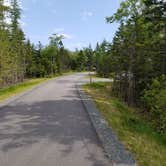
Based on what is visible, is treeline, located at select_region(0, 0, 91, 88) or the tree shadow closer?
the tree shadow

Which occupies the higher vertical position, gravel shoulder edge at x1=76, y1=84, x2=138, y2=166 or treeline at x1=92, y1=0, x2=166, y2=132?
treeline at x1=92, y1=0, x2=166, y2=132

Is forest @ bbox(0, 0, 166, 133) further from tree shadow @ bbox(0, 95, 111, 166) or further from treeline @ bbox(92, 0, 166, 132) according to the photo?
tree shadow @ bbox(0, 95, 111, 166)

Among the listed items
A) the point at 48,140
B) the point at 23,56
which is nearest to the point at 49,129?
the point at 48,140

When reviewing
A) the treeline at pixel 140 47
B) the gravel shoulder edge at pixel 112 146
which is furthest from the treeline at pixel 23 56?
the gravel shoulder edge at pixel 112 146

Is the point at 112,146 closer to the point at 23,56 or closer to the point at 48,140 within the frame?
the point at 48,140

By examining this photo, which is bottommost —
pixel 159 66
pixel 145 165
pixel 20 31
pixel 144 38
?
pixel 145 165

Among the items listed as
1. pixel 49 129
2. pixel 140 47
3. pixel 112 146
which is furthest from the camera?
pixel 140 47

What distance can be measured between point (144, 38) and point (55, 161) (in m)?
19.4

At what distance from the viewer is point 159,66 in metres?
21.3

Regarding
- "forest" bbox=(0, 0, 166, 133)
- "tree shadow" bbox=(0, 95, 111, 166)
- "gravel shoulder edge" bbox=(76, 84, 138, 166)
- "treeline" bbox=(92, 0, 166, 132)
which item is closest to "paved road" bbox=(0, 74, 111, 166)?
"tree shadow" bbox=(0, 95, 111, 166)

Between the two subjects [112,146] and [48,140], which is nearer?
[112,146]

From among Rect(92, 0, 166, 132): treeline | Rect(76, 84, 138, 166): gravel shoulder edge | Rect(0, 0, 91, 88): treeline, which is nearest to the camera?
Rect(76, 84, 138, 166): gravel shoulder edge

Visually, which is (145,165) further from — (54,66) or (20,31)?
(54,66)

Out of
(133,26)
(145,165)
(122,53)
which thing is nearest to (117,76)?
(122,53)
